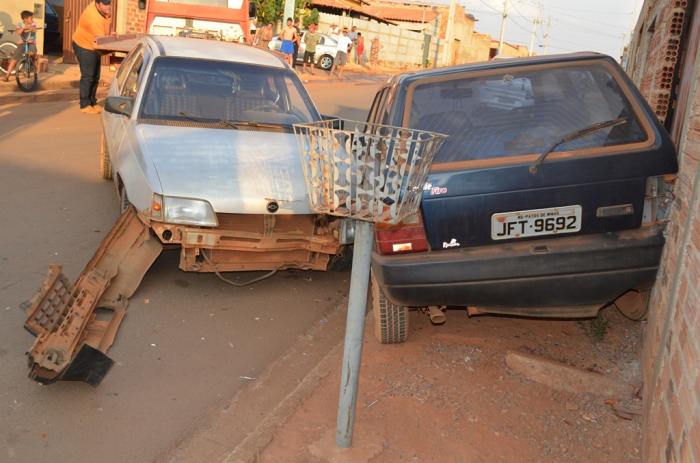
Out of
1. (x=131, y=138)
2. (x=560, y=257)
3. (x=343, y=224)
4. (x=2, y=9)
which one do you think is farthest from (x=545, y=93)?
(x=2, y=9)

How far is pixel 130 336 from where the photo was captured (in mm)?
5203

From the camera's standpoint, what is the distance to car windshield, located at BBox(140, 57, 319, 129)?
22.6ft

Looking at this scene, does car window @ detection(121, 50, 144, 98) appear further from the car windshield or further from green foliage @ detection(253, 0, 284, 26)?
green foliage @ detection(253, 0, 284, 26)

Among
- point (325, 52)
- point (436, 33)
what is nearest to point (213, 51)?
point (325, 52)

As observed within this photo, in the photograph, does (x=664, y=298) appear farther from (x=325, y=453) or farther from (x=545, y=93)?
(x=325, y=453)

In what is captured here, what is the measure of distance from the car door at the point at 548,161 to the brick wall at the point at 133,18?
800 inches

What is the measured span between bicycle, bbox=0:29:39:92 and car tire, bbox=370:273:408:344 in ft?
43.1

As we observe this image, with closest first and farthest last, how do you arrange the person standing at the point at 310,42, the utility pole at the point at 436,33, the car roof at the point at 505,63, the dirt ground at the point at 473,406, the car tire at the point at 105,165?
the dirt ground at the point at 473,406
the car roof at the point at 505,63
the car tire at the point at 105,165
the person standing at the point at 310,42
the utility pole at the point at 436,33

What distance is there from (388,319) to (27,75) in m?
13.5

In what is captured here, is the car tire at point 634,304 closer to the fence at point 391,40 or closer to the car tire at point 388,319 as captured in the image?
the car tire at point 388,319

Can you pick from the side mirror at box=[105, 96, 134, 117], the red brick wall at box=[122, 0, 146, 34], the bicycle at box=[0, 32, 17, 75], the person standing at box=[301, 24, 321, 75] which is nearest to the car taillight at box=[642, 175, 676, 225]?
the side mirror at box=[105, 96, 134, 117]

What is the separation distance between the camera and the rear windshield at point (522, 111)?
4.55m

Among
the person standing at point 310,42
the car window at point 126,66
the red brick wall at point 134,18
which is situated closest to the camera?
the car window at point 126,66

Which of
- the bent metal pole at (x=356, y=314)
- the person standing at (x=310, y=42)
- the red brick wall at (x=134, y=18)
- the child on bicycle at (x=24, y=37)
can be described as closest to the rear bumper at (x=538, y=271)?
the bent metal pole at (x=356, y=314)
